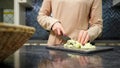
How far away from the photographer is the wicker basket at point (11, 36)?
1.45 feet

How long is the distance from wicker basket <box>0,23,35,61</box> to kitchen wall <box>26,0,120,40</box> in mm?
1789

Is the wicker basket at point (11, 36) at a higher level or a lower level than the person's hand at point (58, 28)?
higher

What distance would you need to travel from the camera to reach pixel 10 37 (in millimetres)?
461

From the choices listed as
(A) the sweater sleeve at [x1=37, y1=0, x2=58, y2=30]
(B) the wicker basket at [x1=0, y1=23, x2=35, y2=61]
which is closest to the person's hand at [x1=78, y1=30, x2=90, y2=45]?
(A) the sweater sleeve at [x1=37, y1=0, x2=58, y2=30]

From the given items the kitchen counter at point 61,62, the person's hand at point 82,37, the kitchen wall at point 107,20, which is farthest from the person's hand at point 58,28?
the kitchen wall at point 107,20

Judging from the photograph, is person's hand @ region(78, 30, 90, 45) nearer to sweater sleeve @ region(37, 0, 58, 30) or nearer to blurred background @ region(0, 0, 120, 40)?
sweater sleeve @ region(37, 0, 58, 30)

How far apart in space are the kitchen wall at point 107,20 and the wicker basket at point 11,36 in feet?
5.87

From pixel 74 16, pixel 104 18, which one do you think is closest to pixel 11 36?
pixel 74 16

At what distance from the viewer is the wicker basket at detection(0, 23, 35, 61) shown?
442 millimetres

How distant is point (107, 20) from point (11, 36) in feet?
6.39

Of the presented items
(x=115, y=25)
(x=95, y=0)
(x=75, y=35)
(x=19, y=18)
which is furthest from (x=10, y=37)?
(x=115, y=25)

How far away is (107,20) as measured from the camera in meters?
2.31

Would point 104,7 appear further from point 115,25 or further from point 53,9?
point 53,9

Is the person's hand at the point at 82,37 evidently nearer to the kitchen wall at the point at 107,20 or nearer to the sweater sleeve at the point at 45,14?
the sweater sleeve at the point at 45,14
